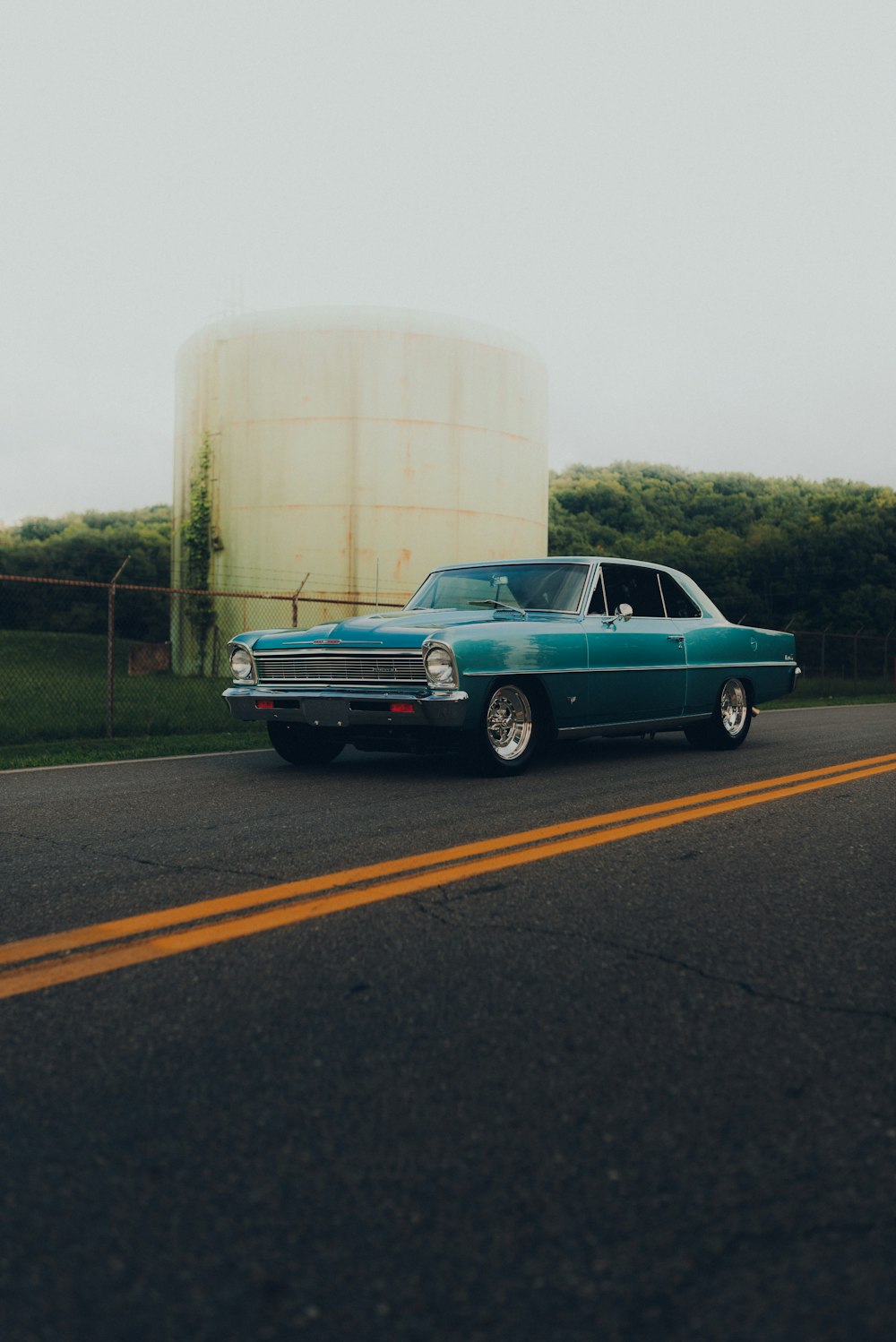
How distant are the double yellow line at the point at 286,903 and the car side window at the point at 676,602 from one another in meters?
3.61

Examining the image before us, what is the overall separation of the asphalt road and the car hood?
2861 millimetres

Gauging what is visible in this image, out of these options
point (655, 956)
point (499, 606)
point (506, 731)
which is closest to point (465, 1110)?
point (655, 956)

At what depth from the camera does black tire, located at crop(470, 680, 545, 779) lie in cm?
769

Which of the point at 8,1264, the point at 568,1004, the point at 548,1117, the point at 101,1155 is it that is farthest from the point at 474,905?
the point at 8,1264

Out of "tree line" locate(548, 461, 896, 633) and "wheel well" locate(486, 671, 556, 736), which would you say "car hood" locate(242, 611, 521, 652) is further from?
"tree line" locate(548, 461, 896, 633)

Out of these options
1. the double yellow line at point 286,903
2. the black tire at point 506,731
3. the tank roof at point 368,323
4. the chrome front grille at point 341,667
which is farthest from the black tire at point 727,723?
the tank roof at point 368,323

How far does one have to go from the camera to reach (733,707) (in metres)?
10.3

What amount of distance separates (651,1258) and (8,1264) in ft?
3.38

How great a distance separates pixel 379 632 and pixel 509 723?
44.4 inches

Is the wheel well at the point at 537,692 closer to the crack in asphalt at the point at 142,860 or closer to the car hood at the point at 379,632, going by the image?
the car hood at the point at 379,632

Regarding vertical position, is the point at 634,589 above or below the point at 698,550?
below

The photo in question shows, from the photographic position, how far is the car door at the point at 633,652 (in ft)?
28.3

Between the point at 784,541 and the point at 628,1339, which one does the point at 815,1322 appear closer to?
the point at 628,1339

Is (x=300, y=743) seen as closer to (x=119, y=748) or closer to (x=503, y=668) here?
(x=503, y=668)
